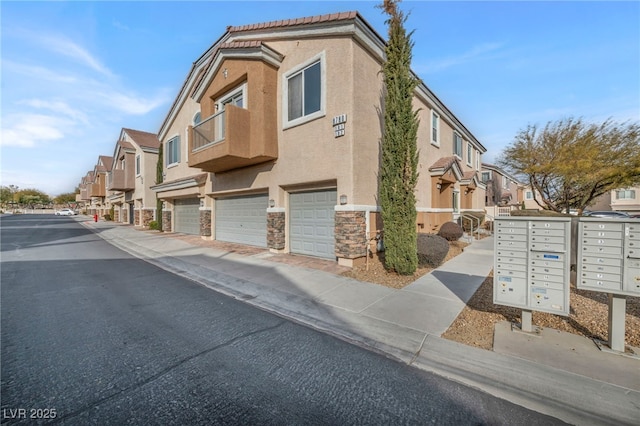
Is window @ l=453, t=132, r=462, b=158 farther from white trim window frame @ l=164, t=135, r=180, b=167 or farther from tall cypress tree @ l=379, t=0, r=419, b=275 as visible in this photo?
white trim window frame @ l=164, t=135, r=180, b=167

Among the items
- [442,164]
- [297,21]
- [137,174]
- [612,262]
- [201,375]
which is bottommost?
[201,375]

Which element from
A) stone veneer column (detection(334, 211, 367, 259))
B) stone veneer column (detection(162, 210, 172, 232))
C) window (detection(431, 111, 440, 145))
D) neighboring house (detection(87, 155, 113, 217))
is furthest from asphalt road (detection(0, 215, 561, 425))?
neighboring house (detection(87, 155, 113, 217))

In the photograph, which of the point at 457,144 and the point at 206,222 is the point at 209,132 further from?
the point at 457,144

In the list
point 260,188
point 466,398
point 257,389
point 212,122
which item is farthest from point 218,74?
point 466,398

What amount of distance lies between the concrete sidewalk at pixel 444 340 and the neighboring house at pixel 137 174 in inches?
748

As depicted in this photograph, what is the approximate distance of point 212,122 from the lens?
11.1 m

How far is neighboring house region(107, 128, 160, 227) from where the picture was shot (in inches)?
918

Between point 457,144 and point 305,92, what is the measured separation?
13423 mm

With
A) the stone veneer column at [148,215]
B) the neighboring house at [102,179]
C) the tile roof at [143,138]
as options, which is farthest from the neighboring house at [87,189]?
the stone veneer column at [148,215]

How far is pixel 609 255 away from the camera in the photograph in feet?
11.4

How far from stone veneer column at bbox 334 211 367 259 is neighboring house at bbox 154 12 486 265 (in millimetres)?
31

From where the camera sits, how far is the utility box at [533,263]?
372 cm

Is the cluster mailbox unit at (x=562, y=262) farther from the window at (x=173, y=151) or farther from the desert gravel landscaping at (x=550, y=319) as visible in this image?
the window at (x=173, y=151)

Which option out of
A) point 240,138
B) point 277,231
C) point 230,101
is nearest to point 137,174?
point 230,101
